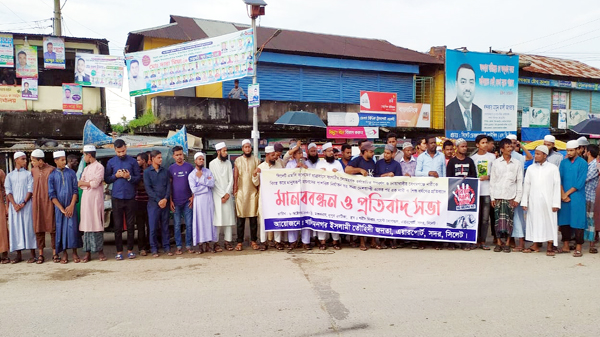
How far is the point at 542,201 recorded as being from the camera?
23.5 feet

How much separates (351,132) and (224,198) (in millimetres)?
10344

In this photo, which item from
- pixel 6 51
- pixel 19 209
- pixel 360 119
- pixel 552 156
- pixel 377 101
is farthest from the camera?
pixel 377 101

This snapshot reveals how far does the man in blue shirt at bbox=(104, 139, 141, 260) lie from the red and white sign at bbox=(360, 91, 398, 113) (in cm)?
1172

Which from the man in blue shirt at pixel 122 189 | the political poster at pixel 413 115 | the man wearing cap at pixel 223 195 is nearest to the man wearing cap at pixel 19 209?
A: the man in blue shirt at pixel 122 189

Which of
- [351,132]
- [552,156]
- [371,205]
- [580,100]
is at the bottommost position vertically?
[371,205]

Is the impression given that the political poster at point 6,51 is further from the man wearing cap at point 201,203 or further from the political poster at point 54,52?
the man wearing cap at point 201,203

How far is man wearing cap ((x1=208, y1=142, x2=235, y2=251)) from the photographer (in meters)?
7.61

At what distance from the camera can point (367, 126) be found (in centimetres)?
1761

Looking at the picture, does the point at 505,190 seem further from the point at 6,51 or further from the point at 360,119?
the point at 6,51

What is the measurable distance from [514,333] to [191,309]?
3.03 meters

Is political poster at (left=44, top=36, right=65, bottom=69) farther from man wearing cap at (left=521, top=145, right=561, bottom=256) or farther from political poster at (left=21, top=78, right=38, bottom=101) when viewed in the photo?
man wearing cap at (left=521, top=145, right=561, bottom=256)

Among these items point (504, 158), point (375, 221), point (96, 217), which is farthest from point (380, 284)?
point (96, 217)

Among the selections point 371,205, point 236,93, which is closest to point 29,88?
point 236,93

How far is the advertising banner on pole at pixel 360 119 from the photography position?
1711 centimetres
